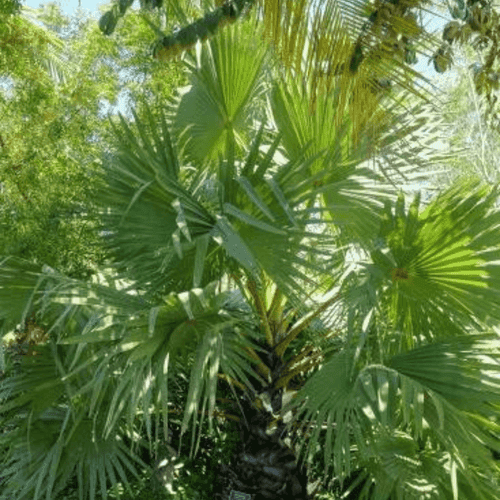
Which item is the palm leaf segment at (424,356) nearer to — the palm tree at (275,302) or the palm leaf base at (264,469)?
the palm tree at (275,302)

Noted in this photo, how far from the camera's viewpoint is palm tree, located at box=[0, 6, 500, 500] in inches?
136

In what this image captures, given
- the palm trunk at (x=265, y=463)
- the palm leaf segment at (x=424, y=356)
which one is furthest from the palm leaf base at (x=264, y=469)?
the palm leaf segment at (x=424, y=356)

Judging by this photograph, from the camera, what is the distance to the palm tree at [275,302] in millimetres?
3451

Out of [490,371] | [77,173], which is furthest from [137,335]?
[77,173]

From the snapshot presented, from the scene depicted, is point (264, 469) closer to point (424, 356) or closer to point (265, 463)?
point (265, 463)

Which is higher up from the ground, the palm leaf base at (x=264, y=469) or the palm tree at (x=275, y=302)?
the palm tree at (x=275, y=302)

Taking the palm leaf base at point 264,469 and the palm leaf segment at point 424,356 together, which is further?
the palm leaf base at point 264,469

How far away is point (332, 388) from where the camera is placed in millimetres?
3668

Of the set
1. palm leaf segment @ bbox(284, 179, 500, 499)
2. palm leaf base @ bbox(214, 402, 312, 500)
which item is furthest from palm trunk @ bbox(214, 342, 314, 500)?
palm leaf segment @ bbox(284, 179, 500, 499)

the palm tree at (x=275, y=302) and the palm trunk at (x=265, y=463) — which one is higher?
the palm tree at (x=275, y=302)

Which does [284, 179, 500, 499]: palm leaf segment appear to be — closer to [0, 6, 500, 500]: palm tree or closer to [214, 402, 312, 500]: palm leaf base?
[0, 6, 500, 500]: palm tree

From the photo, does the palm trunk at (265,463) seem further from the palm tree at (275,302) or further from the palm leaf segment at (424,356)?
the palm leaf segment at (424,356)

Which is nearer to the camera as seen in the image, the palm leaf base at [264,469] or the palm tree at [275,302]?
the palm tree at [275,302]

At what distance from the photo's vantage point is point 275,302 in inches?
179
